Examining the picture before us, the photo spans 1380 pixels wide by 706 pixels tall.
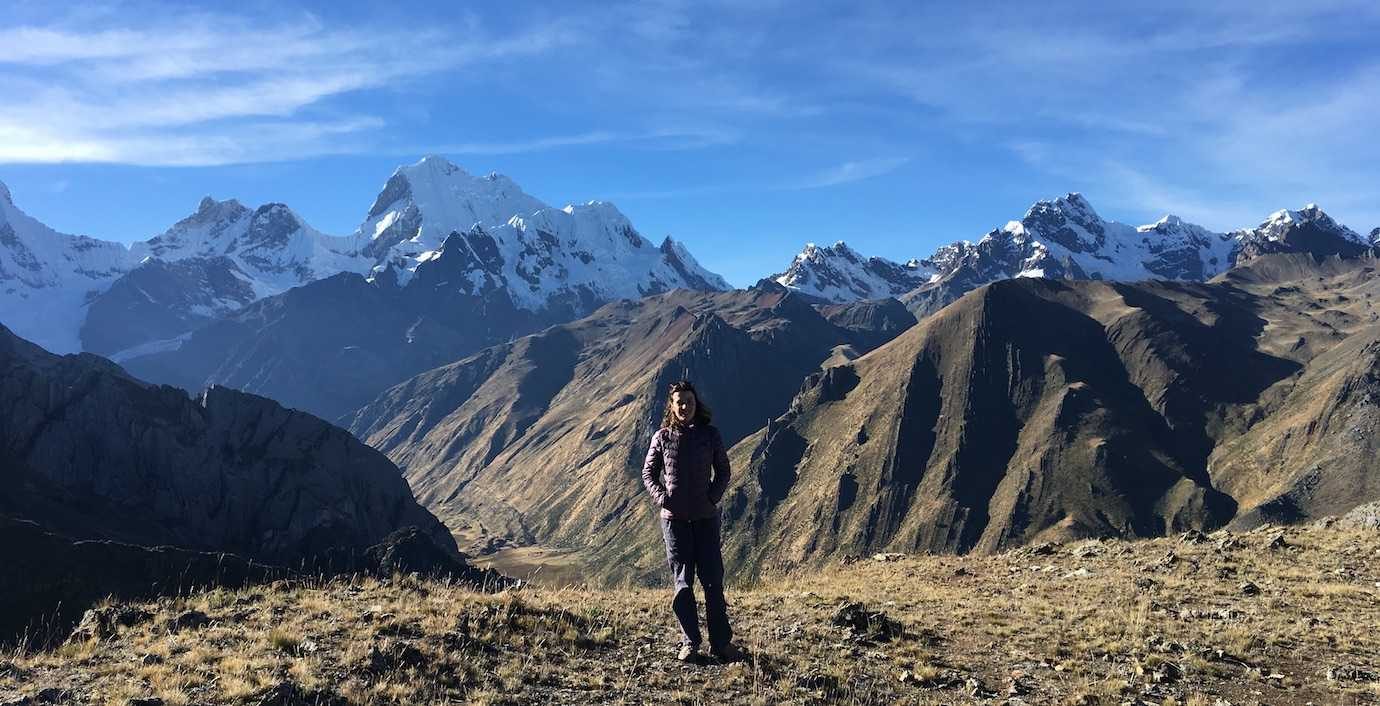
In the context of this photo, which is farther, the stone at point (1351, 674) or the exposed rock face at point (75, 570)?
the exposed rock face at point (75, 570)

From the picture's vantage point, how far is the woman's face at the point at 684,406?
49.4 ft

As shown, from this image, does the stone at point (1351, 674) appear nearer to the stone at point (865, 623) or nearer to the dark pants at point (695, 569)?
the stone at point (865, 623)

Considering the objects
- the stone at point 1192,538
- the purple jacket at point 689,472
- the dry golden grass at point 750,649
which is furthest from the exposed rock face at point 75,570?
the stone at point 1192,538

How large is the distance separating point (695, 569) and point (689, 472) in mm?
1901

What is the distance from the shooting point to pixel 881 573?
2961cm

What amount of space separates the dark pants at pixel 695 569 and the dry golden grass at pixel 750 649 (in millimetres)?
689

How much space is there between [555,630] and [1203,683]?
12.2 m

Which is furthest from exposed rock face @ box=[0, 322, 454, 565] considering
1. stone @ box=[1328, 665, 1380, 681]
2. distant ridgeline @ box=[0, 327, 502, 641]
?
stone @ box=[1328, 665, 1380, 681]

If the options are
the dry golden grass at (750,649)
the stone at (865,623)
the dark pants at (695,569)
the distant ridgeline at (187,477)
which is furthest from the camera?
the distant ridgeline at (187,477)

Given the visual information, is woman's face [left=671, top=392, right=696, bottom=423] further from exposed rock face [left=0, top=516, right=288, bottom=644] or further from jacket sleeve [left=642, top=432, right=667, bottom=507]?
exposed rock face [left=0, top=516, right=288, bottom=644]

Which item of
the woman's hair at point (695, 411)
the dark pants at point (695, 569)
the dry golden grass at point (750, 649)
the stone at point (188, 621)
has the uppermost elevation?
the woman's hair at point (695, 411)

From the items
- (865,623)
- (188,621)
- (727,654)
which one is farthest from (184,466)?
(727,654)

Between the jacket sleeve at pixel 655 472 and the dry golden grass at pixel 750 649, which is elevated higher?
the jacket sleeve at pixel 655 472

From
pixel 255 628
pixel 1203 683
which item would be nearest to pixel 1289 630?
pixel 1203 683
